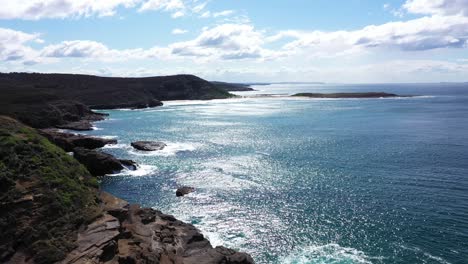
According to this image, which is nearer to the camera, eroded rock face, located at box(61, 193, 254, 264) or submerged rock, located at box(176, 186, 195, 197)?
eroded rock face, located at box(61, 193, 254, 264)

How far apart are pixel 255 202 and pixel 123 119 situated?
406 ft

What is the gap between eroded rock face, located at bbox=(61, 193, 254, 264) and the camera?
36.4 meters

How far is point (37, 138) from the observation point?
5000 cm

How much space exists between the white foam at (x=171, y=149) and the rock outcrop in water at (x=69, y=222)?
153ft

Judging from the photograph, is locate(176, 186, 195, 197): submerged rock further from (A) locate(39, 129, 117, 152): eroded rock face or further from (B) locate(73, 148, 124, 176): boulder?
(A) locate(39, 129, 117, 152): eroded rock face

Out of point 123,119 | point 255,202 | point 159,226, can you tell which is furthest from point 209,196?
point 123,119

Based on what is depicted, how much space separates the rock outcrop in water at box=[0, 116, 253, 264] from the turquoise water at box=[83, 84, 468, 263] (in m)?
6.76

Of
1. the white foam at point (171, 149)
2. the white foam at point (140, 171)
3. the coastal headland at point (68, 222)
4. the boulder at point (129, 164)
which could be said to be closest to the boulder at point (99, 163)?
the white foam at point (140, 171)

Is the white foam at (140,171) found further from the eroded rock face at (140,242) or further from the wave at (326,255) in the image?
the wave at (326,255)

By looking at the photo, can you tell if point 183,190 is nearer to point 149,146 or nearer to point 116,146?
point 149,146

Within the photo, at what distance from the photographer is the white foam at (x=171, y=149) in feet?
318

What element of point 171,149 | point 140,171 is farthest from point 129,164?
point 171,149

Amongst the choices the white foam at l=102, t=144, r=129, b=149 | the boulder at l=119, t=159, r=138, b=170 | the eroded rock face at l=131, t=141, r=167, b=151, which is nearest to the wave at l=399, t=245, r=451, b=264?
the boulder at l=119, t=159, r=138, b=170

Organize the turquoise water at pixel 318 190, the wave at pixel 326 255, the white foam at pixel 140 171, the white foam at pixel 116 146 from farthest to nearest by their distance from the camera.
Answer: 1. the white foam at pixel 116 146
2. the white foam at pixel 140 171
3. the turquoise water at pixel 318 190
4. the wave at pixel 326 255
